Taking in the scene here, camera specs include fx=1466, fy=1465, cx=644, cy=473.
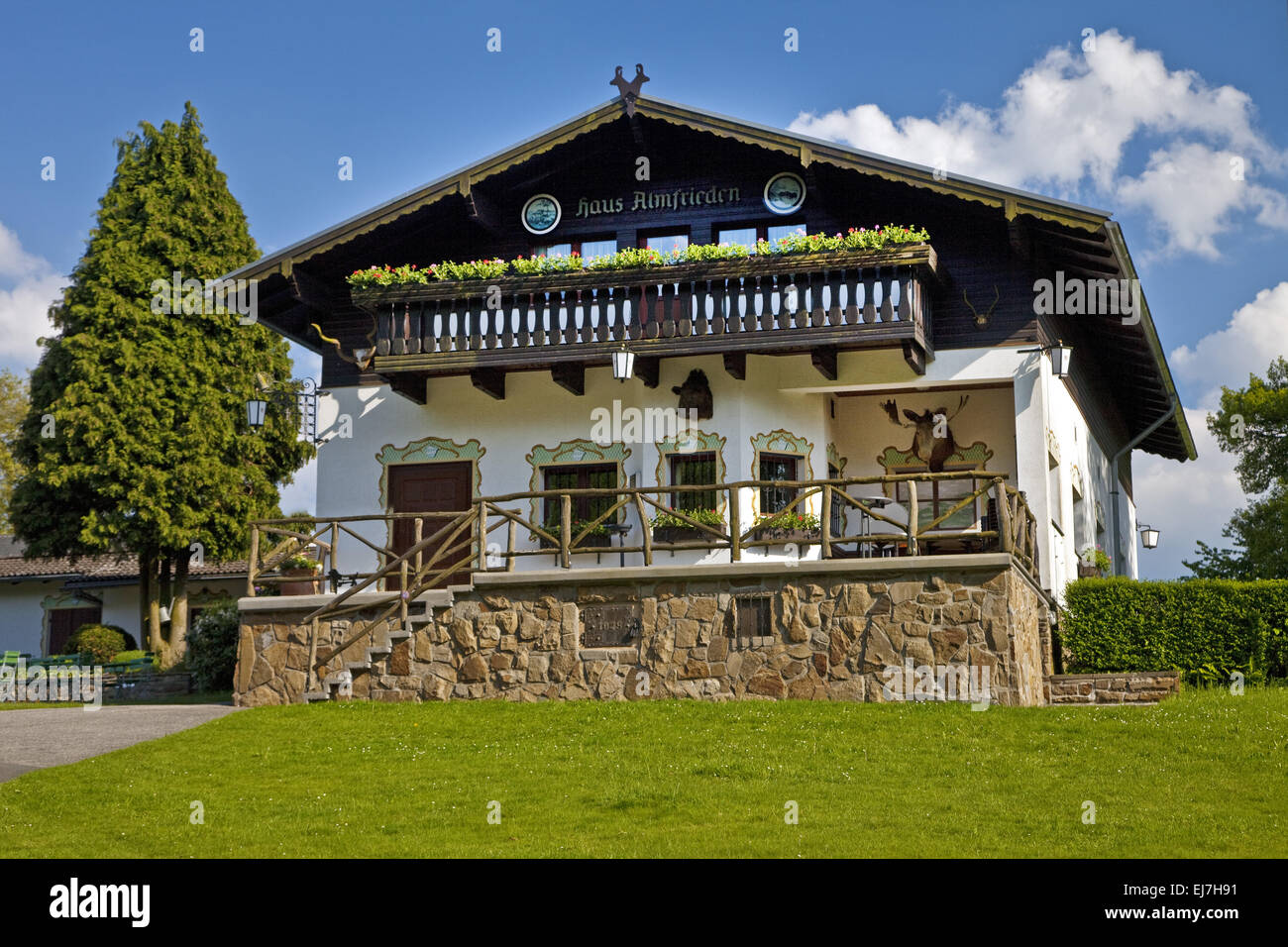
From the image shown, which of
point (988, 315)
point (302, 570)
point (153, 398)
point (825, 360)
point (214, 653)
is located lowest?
point (214, 653)

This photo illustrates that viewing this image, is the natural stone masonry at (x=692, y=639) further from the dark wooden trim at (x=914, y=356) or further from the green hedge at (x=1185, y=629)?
the dark wooden trim at (x=914, y=356)

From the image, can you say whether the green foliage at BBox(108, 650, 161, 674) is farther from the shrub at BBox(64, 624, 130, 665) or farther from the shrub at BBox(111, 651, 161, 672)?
the shrub at BBox(64, 624, 130, 665)

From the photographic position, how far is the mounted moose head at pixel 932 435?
23.1 meters

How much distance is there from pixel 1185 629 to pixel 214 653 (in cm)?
1536

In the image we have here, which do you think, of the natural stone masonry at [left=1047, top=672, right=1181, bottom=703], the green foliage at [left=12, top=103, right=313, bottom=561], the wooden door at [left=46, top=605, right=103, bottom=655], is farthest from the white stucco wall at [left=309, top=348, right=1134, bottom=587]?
the wooden door at [left=46, top=605, right=103, bottom=655]

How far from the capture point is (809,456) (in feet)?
72.0

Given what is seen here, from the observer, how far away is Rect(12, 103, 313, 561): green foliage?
3036 centimetres

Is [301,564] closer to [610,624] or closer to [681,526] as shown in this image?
[681,526]

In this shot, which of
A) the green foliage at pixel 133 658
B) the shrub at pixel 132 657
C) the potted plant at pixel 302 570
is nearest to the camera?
the potted plant at pixel 302 570

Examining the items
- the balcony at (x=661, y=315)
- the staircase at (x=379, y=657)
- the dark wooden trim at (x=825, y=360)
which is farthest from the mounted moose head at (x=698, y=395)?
the staircase at (x=379, y=657)

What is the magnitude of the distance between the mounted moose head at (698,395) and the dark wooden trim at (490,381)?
9.10 feet

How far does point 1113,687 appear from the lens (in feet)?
62.1

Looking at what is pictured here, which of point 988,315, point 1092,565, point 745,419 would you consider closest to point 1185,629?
point 1092,565
